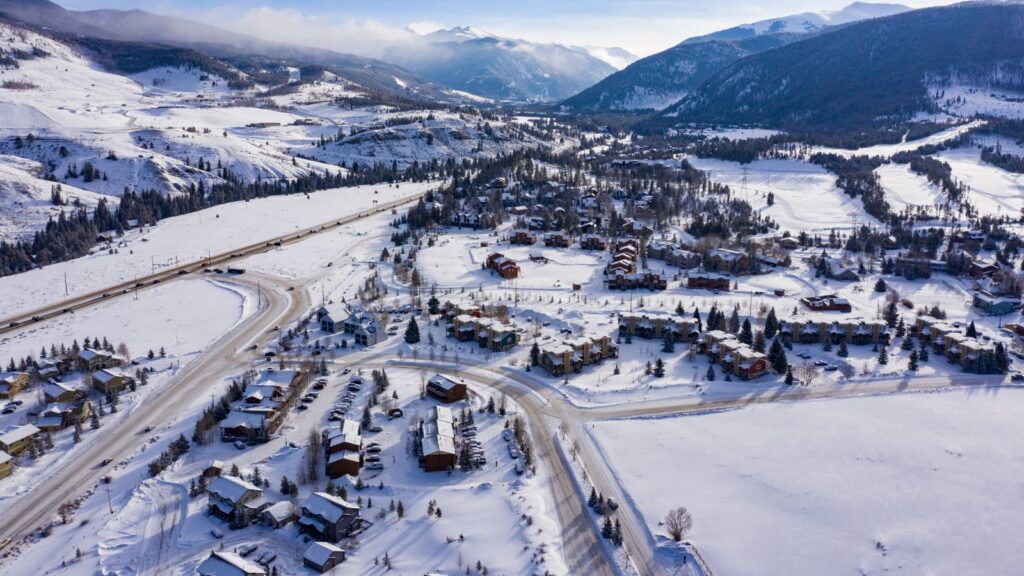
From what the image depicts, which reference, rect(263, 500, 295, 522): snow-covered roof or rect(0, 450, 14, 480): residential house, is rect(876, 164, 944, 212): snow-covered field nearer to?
rect(263, 500, 295, 522): snow-covered roof

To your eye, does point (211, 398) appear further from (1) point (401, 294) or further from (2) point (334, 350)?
(1) point (401, 294)

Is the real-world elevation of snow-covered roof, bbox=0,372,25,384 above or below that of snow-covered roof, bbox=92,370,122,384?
below

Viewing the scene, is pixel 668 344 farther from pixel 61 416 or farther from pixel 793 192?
pixel 793 192

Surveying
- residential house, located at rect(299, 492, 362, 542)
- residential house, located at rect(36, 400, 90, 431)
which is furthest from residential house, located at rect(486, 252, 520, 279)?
residential house, located at rect(299, 492, 362, 542)

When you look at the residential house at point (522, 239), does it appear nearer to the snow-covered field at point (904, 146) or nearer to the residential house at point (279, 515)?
the residential house at point (279, 515)

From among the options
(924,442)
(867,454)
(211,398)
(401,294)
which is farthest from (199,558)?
(401,294)

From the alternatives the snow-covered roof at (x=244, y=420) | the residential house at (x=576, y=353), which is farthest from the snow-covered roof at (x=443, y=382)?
the snow-covered roof at (x=244, y=420)

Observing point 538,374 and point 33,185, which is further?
point 33,185
